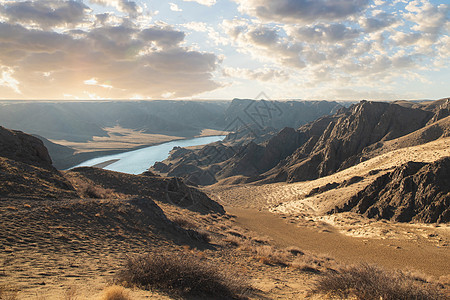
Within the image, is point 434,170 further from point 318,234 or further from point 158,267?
point 158,267

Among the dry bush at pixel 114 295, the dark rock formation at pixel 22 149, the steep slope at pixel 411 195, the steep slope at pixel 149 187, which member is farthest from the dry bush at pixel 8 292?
the steep slope at pixel 411 195

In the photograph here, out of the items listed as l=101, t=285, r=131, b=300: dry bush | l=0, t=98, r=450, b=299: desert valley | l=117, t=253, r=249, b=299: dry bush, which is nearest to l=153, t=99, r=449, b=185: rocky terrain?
l=0, t=98, r=450, b=299: desert valley

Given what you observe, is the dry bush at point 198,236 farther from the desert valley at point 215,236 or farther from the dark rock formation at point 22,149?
the dark rock formation at point 22,149

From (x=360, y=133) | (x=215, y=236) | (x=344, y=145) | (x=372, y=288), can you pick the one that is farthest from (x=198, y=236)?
(x=360, y=133)

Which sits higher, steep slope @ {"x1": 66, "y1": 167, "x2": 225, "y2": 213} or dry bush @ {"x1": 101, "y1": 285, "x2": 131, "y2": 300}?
dry bush @ {"x1": 101, "y1": 285, "x2": 131, "y2": 300}

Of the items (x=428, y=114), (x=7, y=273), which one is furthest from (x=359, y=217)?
(x=428, y=114)

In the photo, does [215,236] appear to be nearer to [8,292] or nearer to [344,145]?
[8,292]

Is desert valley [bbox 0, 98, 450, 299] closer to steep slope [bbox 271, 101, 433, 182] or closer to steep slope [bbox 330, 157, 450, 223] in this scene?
steep slope [bbox 330, 157, 450, 223]
